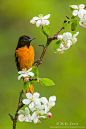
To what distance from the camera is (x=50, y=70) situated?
6188 mm

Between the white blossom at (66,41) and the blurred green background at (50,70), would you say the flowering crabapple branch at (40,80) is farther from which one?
the blurred green background at (50,70)

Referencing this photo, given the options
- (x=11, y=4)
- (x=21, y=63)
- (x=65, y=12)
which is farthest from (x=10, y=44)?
(x=21, y=63)

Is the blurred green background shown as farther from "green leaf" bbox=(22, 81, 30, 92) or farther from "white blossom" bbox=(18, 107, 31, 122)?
"green leaf" bbox=(22, 81, 30, 92)

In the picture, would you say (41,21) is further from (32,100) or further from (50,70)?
(50,70)

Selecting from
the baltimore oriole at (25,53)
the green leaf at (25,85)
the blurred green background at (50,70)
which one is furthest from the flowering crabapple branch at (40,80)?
the blurred green background at (50,70)

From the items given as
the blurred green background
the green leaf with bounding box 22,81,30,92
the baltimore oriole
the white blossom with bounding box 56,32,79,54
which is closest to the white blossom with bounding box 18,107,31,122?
the green leaf with bounding box 22,81,30,92

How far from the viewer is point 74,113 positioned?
5984 millimetres

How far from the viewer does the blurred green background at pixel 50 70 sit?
584 cm

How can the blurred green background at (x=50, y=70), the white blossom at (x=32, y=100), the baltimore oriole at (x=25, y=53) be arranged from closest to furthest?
1. the white blossom at (x=32, y=100)
2. the baltimore oriole at (x=25, y=53)
3. the blurred green background at (x=50, y=70)

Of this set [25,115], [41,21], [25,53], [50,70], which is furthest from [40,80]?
[50,70]

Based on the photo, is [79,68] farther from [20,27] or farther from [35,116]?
[35,116]

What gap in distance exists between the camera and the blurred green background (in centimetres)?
584

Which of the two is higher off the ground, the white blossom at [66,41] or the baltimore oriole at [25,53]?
the baltimore oriole at [25,53]

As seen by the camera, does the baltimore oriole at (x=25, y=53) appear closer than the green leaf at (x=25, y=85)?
No
